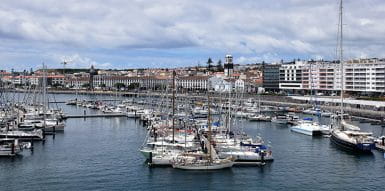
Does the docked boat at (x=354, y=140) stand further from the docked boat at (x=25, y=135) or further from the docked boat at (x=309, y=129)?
the docked boat at (x=25, y=135)

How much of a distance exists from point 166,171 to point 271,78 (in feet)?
328

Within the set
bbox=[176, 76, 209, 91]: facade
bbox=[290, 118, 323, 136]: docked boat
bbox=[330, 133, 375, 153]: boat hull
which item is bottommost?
bbox=[330, 133, 375, 153]: boat hull

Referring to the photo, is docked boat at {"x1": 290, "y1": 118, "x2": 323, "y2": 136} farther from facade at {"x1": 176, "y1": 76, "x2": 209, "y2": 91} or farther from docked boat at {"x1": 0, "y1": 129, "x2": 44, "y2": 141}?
facade at {"x1": 176, "y1": 76, "x2": 209, "y2": 91}

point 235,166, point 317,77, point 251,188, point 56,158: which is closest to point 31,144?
point 56,158

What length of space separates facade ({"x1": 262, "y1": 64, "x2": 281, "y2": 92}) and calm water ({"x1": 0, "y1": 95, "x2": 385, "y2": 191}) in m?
84.5

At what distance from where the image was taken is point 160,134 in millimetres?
43125

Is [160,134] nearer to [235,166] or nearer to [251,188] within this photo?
[235,166]

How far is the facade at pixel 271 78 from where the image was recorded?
127m

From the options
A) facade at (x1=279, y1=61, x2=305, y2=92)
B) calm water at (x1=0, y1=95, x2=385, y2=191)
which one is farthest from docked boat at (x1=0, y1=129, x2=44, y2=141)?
facade at (x1=279, y1=61, x2=305, y2=92)

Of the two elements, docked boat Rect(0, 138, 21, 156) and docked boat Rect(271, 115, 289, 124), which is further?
docked boat Rect(271, 115, 289, 124)

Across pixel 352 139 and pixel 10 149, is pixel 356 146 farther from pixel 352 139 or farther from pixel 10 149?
pixel 10 149

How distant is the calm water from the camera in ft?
92.4

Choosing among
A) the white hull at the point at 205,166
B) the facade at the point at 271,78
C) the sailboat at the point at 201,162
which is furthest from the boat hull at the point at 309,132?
the facade at the point at 271,78

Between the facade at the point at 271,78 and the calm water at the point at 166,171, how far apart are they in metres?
84.5
